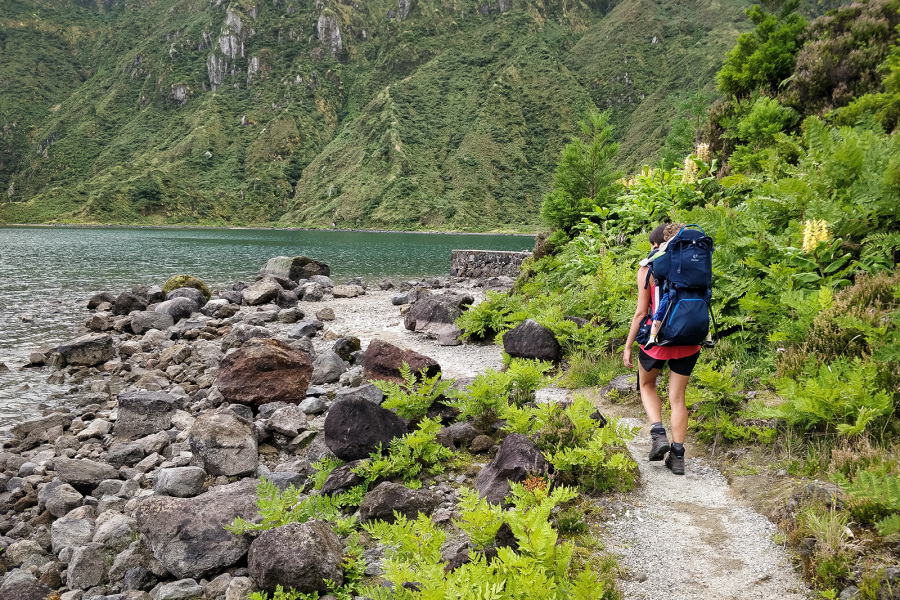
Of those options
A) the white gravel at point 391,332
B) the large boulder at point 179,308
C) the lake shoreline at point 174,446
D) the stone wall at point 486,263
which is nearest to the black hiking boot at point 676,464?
the lake shoreline at point 174,446

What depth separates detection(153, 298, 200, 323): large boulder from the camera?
20.3m

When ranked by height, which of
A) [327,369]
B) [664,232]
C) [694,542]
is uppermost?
[664,232]

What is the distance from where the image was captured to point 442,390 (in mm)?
6504

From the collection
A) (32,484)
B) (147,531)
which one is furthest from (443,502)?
(32,484)

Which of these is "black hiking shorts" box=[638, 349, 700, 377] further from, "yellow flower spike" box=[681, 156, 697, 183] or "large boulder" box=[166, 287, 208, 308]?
"large boulder" box=[166, 287, 208, 308]

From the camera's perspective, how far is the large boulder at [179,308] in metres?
20.3

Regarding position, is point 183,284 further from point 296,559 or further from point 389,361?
point 296,559

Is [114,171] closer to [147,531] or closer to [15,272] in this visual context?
[15,272]

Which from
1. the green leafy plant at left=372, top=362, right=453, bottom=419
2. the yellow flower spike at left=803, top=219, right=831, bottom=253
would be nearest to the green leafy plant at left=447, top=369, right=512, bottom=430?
the green leafy plant at left=372, top=362, right=453, bottom=419

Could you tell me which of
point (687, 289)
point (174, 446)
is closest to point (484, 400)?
point (687, 289)

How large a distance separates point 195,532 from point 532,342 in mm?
6615

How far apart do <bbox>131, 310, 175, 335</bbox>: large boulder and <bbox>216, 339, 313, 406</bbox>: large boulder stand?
11298mm

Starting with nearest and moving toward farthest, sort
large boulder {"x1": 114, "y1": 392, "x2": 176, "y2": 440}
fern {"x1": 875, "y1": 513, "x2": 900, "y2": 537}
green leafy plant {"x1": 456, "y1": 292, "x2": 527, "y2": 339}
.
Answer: fern {"x1": 875, "y1": 513, "x2": 900, "y2": 537} → large boulder {"x1": 114, "y1": 392, "x2": 176, "y2": 440} → green leafy plant {"x1": 456, "y1": 292, "x2": 527, "y2": 339}

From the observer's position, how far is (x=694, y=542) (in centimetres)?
376
